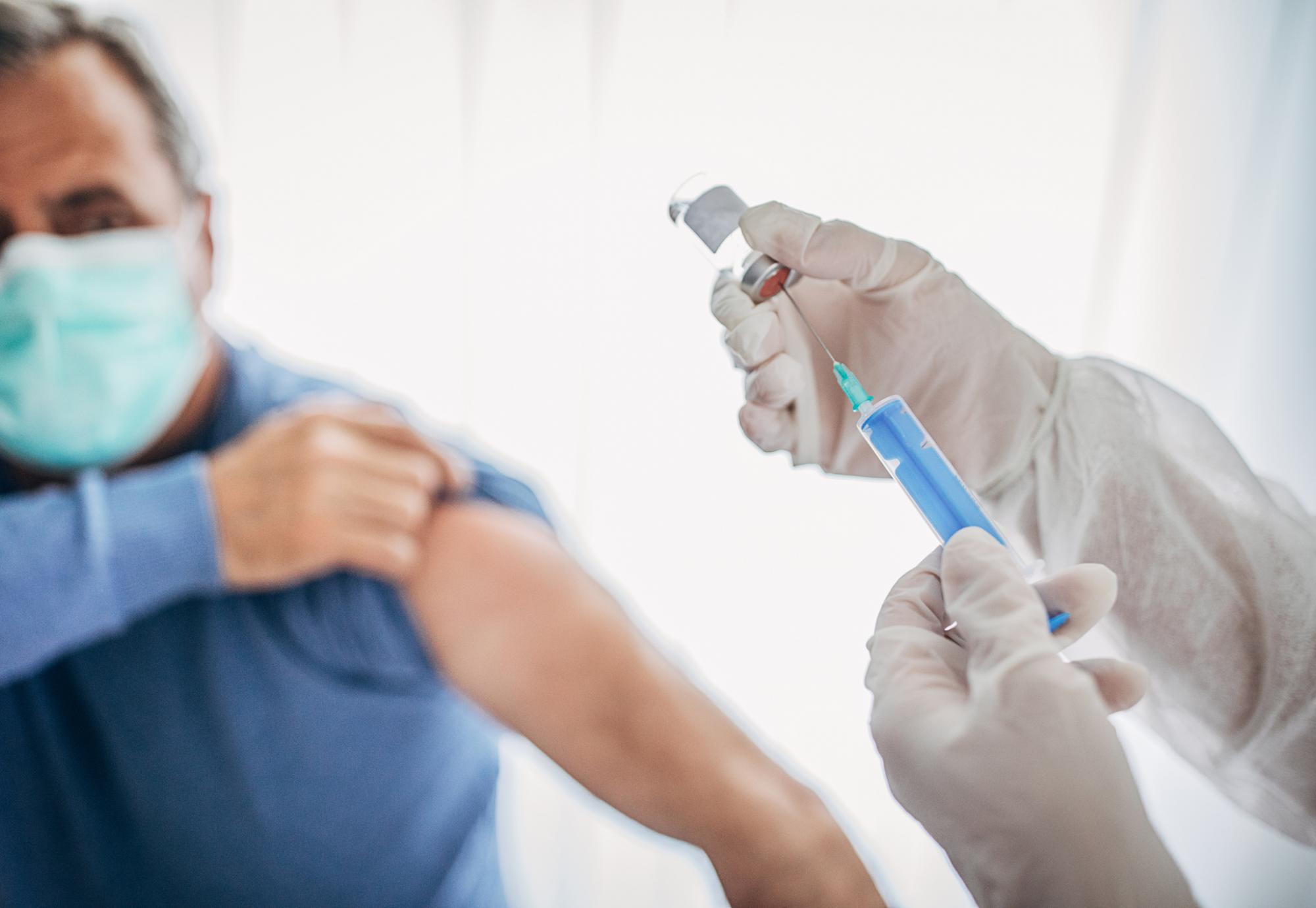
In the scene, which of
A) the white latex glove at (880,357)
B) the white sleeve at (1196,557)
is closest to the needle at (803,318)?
the white latex glove at (880,357)

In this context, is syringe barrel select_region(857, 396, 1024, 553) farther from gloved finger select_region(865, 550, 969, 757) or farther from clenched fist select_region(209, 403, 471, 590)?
clenched fist select_region(209, 403, 471, 590)

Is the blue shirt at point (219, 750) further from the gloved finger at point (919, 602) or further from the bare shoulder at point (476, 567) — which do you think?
the gloved finger at point (919, 602)

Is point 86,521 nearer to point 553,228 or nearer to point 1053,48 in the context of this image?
point 553,228

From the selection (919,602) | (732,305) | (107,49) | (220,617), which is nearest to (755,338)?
(732,305)

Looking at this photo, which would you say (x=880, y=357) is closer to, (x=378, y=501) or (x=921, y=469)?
(x=921, y=469)

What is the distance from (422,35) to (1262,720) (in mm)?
Result: 1213

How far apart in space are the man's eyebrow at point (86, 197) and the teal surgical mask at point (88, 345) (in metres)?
0.03

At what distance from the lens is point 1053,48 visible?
95 cm

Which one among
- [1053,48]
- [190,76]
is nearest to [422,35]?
[190,76]

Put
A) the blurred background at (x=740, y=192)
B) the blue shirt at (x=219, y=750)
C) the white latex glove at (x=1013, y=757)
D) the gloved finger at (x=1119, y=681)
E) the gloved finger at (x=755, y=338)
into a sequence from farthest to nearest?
the blurred background at (x=740, y=192) → the blue shirt at (x=219, y=750) → the gloved finger at (x=755, y=338) → the gloved finger at (x=1119, y=681) → the white latex glove at (x=1013, y=757)

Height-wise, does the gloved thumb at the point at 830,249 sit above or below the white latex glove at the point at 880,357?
above

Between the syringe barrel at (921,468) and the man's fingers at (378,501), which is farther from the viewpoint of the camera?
the man's fingers at (378,501)

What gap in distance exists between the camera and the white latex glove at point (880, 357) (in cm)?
74

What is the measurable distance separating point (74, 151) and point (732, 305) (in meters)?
0.71
